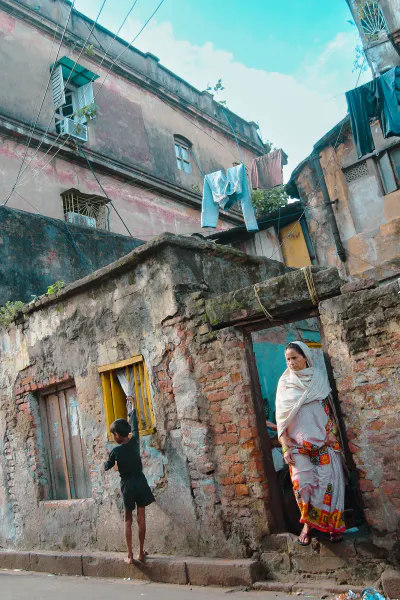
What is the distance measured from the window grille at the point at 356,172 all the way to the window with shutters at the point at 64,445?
27.2 feet

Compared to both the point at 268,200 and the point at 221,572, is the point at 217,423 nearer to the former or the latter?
the point at 221,572

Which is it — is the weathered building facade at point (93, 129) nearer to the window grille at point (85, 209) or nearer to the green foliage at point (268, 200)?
the window grille at point (85, 209)

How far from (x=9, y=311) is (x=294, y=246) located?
8101mm

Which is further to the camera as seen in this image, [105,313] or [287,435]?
[105,313]

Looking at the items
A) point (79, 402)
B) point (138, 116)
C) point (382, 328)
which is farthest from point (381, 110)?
point (138, 116)

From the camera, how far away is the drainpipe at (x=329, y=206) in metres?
11.7

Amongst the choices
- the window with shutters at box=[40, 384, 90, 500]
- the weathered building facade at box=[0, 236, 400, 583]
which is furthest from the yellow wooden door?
the window with shutters at box=[40, 384, 90, 500]

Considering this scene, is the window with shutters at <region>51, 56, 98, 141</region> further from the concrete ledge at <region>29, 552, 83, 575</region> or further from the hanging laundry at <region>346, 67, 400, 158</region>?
the concrete ledge at <region>29, 552, 83, 575</region>

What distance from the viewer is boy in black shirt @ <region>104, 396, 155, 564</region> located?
189 inches

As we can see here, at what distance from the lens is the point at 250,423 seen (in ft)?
14.4

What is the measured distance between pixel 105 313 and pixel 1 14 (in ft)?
35.4

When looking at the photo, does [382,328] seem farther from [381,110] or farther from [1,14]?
[1,14]

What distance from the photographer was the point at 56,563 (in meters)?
5.76

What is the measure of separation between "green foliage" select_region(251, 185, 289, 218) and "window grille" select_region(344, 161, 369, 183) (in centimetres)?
356
